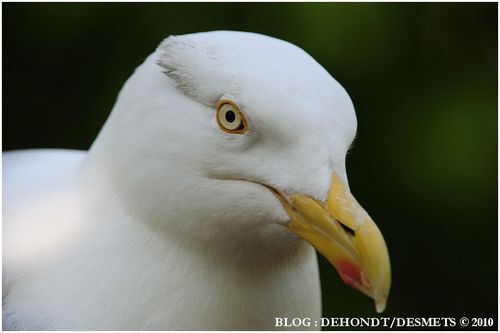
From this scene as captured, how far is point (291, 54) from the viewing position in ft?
4.14

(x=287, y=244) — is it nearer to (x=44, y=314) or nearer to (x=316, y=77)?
(x=316, y=77)

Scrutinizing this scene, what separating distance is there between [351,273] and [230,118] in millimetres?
276

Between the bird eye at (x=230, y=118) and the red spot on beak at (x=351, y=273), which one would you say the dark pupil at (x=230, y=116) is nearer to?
the bird eye at (x=230, y=118)

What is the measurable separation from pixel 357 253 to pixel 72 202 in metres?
0.52

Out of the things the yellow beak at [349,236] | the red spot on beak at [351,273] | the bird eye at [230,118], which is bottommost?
the red spot on beak at [351,273]

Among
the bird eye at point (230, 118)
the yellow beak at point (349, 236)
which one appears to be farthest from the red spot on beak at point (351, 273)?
the bird eye at point (230, 118)

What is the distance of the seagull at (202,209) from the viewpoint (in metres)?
1.21

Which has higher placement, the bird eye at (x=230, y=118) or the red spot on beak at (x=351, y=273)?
the bird eye at (x=230, y=118)

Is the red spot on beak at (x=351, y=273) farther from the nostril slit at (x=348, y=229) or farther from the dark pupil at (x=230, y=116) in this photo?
the dark pupil at (x=230, y=116)

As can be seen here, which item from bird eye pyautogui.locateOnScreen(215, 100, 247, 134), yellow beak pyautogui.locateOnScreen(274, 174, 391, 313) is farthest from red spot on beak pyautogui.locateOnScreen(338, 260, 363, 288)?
bird eye pyautogui.locateOnScreen(215, 100, 247, 134)

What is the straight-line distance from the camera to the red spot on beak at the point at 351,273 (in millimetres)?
1228

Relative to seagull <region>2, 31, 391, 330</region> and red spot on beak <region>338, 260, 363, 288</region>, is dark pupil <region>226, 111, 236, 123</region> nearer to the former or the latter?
seagull <region>2, 31, 391, 330</region>

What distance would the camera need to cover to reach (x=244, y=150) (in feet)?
4.14

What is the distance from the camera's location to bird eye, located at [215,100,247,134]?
124 centimetres
